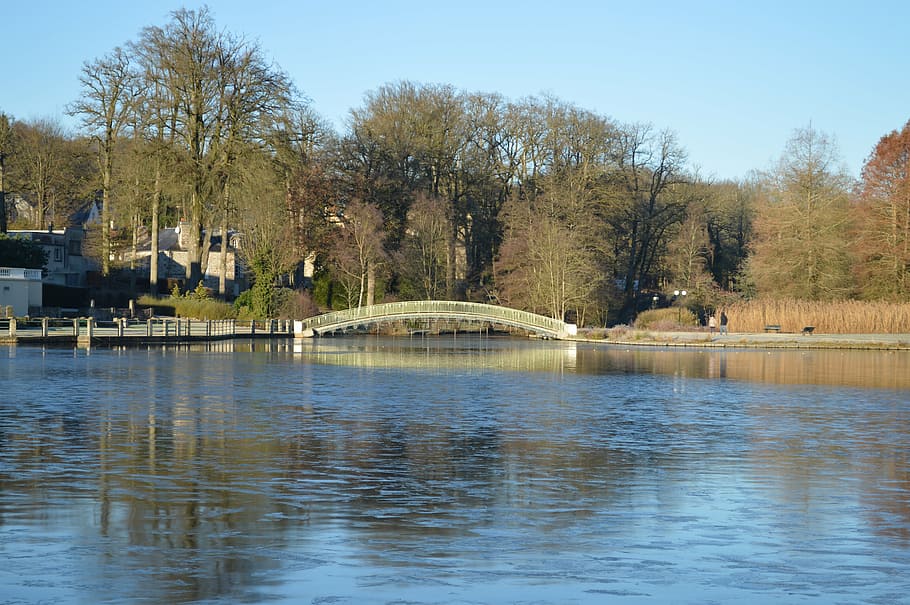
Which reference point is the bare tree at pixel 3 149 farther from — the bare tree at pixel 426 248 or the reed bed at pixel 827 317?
the reed bed at pixel 827 317

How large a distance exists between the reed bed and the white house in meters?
37.1

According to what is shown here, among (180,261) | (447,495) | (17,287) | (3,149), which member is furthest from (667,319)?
(447,495)

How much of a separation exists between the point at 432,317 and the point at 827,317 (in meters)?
20.6

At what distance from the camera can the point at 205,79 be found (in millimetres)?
57500

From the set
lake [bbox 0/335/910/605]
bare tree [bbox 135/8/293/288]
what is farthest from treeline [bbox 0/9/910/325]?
lake [bbox 0/335/910/605]

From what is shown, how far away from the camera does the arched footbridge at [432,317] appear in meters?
59.1

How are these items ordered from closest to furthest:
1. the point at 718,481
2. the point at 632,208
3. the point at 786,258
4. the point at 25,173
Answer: the point at 718,481, the point at 786,258, the point at 632,208, the point at 25,173

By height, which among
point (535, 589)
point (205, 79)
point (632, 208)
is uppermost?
point (205, 79)

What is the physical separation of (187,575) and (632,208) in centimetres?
6603

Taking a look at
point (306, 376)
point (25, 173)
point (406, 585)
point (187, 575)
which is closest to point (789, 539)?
point (406, 585)

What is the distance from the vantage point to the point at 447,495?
12.1 m

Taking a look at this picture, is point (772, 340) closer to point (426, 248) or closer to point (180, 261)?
point (426, 248)

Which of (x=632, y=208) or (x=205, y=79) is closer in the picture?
(x=205, y=79)

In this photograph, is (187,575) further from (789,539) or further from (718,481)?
(718,481)
